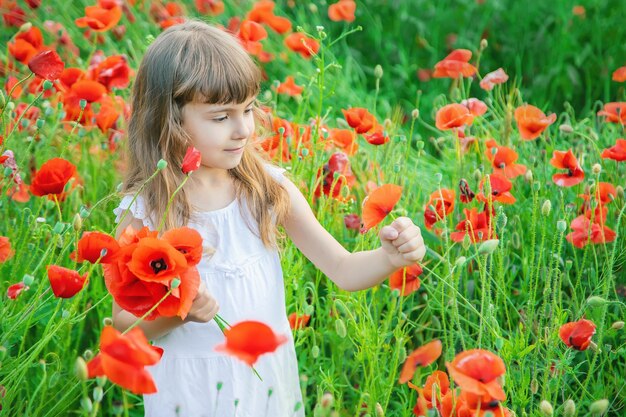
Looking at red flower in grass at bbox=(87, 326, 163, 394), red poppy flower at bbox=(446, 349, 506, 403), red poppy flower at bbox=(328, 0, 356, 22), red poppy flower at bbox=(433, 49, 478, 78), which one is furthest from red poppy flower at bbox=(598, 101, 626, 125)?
red flower in grass at bbox=(87, 326, 163, 394)

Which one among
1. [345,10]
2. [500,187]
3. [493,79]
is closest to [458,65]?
[493,79]

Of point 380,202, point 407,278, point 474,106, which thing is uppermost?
point 380,202

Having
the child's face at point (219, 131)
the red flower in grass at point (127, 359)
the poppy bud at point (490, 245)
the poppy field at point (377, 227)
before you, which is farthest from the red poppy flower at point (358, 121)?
the red flower in grass at point (127, 359)

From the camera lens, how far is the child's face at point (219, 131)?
160 cm

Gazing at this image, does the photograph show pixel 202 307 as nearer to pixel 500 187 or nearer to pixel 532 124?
pixel 500 187

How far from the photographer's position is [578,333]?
4.99ft

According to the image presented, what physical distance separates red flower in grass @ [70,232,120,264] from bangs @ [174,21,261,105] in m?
0.37

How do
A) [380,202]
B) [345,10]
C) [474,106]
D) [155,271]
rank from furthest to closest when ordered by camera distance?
1. [345,10]
2. [474,106]
3. [380,202]
4. [155,271]

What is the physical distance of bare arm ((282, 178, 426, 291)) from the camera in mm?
1484

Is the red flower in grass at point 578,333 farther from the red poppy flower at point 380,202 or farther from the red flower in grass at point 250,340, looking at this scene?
the red flower in grass at point 250,340

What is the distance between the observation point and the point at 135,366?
108 cm

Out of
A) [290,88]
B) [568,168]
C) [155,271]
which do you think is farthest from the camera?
[290,88]

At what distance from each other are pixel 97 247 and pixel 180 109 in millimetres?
384

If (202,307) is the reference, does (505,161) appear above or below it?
below
